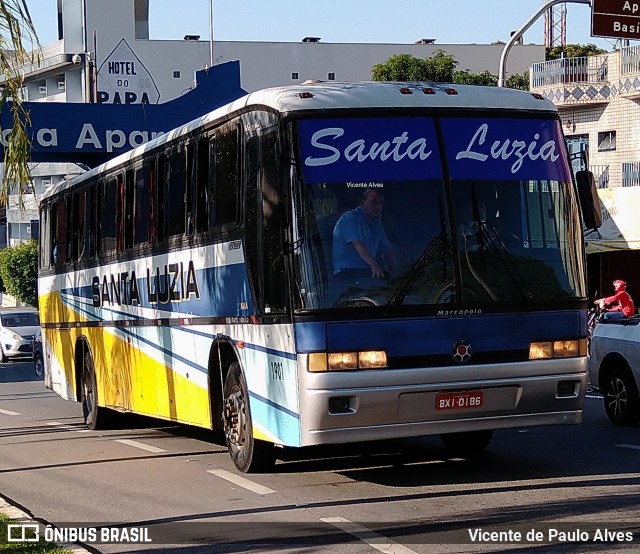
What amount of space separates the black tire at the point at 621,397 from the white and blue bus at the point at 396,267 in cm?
458

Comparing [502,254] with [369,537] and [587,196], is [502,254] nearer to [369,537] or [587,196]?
[587,196]

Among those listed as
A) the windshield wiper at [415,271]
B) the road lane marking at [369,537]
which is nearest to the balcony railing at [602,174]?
the windshield wiper at [415,271]

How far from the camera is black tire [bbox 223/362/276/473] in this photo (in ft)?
37.1

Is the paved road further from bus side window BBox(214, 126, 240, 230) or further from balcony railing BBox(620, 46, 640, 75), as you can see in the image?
balcony railing BBox(620, 46, 640, 75)

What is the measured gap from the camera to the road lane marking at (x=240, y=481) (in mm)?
10648

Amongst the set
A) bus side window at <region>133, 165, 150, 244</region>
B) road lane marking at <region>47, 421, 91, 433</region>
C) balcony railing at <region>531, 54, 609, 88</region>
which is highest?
balcony railing at <region>531, 54, 609, 88</region>

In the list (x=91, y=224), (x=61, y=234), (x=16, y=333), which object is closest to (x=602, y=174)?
(x=16, y=333)

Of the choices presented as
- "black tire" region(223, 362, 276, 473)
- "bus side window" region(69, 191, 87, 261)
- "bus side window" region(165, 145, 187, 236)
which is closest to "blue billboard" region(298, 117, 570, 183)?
"black tire" region(223, 362, 276, 473)

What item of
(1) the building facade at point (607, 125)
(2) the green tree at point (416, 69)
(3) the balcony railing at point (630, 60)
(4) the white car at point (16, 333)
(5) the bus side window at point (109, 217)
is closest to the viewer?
(5) the bus side window at point (109, 217)

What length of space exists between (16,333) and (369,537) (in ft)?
115

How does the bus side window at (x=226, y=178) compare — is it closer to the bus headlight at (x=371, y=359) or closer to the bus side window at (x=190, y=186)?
the bus side window at (x=190, y=186)

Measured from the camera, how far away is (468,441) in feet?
42.1

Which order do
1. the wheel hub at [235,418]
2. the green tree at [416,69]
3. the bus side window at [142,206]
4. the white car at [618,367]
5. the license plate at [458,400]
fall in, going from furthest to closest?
the green tree at [416,69]
the white car at [618,367]
the bus side window at [142,206]
the wheel hub at [235,418]
the license plate at [458,400]

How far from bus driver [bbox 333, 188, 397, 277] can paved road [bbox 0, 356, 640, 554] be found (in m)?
1.75
